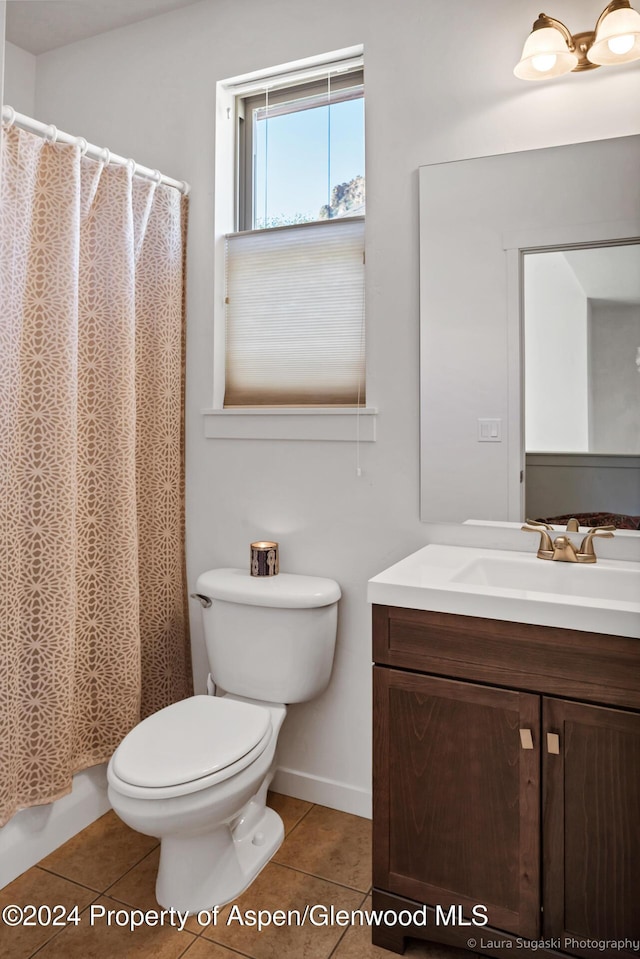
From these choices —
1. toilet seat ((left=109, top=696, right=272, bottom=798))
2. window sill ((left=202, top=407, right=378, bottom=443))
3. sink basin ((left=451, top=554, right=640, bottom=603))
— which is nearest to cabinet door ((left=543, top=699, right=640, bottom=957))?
sink basin ((left=451, top=554, right=640, bottom=603))

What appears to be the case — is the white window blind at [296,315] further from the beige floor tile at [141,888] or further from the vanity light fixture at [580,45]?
the beige floor tile at [141,888]

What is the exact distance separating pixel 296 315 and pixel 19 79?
150cm

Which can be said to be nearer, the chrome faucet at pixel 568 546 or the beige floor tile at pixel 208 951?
the beige floor tile at pixel 208 951

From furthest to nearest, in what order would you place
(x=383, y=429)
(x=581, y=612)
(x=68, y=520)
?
(x=383, y=429), (x=68, y=520), (x=581, y=612)

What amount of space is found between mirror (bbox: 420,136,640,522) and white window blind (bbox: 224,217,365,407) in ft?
0.88

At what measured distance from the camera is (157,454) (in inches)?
86.3

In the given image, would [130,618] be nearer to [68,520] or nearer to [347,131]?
[68,520]

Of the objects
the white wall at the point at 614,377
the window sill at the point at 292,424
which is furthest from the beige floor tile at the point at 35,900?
the white wall at the point at 614,377

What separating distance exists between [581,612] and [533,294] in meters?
0.90

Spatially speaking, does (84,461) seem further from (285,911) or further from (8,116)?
(285,911)

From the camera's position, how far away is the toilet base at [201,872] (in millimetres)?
1625

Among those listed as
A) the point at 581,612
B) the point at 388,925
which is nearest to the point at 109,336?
the point at 581,612

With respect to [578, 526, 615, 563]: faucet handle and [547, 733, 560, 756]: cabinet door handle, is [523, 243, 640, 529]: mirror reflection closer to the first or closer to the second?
[578, 526, 615, 563]: faucet handle

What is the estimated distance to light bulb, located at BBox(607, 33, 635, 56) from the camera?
1.54 meters
